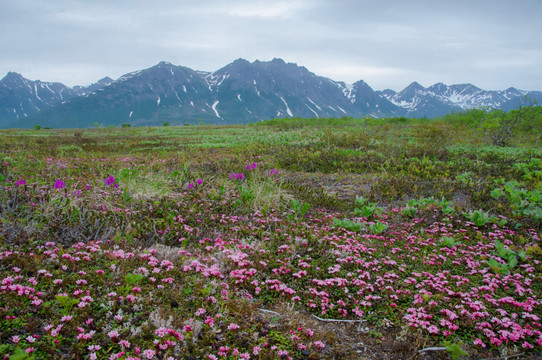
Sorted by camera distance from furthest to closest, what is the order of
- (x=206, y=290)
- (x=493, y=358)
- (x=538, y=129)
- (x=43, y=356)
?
(x=538, y=129) < (x=206, y=290) < (x=493, y=358) < (x=43, y=356)

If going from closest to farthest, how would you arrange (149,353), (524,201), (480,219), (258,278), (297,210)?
1. (149,353)
2. (258,278)
3. (480,219)
4. (297,210)
5. (524,201)

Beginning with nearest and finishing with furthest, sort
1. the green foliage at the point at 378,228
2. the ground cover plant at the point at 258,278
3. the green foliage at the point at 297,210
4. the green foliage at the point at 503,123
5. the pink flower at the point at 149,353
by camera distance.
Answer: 1. the pink flower at the point at 149,353
2. the ground cover plant at the point at 258,278
3. the green foliage at the point at 378,228
4. the green foliage at the point at 297,210
5. the green foliage at the point at 503,123

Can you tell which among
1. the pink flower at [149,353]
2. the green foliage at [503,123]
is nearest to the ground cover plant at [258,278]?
the pink flower at [149,353]

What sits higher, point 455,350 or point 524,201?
point 524,201

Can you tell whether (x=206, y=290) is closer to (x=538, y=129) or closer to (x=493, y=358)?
(x=493, y=358)

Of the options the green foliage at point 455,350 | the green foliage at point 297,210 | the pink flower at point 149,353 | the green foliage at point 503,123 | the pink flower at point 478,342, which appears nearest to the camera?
the pink flower at point 149,353

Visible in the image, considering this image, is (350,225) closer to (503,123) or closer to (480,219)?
(480,219)

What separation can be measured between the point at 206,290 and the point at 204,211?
2981 millimetres

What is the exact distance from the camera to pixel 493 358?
2961mm

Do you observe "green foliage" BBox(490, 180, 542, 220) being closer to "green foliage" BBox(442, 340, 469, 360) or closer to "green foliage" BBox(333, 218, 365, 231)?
"green foliage" BBox(333, 218, 365, 231)

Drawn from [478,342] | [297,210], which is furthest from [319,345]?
[297,210]

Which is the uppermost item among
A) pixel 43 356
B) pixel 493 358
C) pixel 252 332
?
pixel 43 356

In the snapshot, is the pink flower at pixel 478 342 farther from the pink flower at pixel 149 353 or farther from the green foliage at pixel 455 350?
the pink flower at pixel 149 353

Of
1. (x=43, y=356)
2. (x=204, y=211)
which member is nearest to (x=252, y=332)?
(x=43, y=356)
